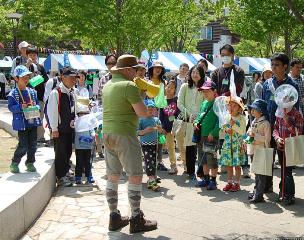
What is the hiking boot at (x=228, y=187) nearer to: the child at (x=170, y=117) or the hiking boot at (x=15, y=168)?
the child at (x=170, y=117)

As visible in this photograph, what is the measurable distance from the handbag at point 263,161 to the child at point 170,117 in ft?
6.69

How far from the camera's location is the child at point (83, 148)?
693 cm

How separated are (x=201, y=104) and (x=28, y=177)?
121 inches

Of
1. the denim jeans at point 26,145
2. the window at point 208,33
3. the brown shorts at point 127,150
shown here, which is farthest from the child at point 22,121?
the window at point 208,33

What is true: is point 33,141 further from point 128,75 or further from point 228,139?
point 228,139

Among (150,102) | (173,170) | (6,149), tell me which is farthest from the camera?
(6,149)

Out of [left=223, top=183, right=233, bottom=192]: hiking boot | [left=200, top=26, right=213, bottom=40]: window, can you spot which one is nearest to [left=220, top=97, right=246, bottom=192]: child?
[left=223, top=183, right=233, bottom=192]: hiking boot

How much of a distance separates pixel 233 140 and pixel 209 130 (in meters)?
0.39

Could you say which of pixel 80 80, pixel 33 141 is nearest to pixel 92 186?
pixel 33 141

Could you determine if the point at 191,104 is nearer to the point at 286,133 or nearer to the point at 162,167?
the point at 162,167

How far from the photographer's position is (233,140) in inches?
265

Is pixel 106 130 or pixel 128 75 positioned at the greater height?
pixel 128 75

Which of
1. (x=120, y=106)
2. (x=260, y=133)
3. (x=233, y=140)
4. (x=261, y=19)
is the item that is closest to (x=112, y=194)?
(x=120, y=106)

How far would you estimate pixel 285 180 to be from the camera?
6062 millimetres
